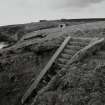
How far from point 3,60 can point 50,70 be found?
3.46 meters

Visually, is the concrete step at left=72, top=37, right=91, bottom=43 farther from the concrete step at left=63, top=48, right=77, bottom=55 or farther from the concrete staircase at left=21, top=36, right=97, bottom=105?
the concrete step at left=63, top=48, right=77, bottom=55

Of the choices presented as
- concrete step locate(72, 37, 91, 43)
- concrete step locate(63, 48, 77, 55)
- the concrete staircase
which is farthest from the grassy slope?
concrete step locate(63, 48, 77, 55)

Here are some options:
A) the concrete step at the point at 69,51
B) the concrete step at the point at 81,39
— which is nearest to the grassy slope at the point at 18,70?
the concrete step at the point at 81,39

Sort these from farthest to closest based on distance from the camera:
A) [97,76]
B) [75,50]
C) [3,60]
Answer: [3,60] < [75,50] < [97,76]

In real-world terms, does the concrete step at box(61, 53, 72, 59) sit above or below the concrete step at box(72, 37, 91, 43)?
below

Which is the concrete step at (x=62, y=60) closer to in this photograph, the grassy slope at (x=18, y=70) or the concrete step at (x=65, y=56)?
the concrete step at (x=65, y=56)

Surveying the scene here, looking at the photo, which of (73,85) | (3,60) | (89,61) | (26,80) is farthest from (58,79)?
(3,60)

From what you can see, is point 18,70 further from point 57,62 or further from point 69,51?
point 69,51

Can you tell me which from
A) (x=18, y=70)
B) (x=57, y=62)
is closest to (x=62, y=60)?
(x=57, y=62)

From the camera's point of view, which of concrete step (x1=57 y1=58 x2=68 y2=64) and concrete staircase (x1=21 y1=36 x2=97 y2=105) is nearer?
concrete staircase (x1=21 y1=36 x2=97 y2=105)

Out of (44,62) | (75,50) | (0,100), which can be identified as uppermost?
(75,50)

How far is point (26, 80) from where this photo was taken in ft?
34.0

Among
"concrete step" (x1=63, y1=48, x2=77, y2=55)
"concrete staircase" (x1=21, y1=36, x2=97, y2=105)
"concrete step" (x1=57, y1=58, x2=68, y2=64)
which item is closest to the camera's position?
"concrete staircase" (x1=21, y1=36, x2=97, y2=105)

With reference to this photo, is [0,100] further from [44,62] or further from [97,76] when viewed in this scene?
[97,76]
